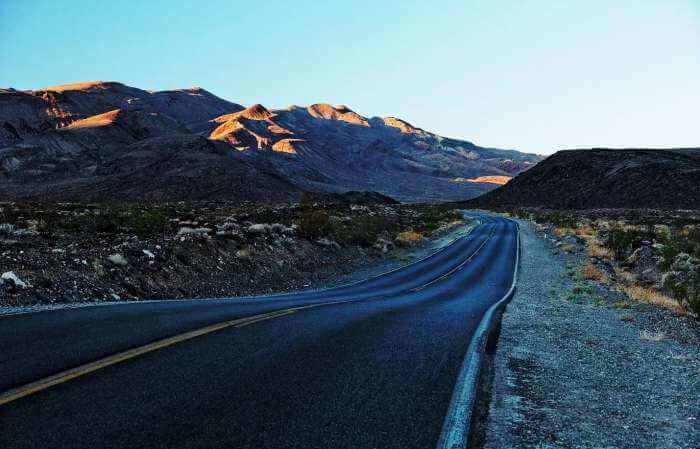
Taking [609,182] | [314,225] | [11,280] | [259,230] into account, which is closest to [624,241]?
[314,225]

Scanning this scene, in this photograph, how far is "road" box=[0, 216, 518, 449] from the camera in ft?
14.5

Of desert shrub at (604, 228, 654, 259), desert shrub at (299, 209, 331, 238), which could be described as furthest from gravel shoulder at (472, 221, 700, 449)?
desert shrub at (604, 228, 654, 259)

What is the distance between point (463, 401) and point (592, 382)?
2.83 metres

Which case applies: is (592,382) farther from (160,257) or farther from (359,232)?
(359,232)

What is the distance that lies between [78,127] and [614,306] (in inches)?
5618

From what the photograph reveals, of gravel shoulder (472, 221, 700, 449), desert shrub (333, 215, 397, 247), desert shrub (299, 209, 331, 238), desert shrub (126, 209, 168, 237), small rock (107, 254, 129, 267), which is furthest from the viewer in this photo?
desert shrub (333, 215, 397, 247)

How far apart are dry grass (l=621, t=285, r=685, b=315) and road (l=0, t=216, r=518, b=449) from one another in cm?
851

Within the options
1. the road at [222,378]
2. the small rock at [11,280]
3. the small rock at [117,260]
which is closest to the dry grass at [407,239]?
the small rock at [117,260]

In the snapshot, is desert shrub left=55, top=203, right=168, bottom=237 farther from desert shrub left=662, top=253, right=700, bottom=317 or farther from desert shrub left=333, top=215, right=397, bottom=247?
desert shrub left=662, top=253, right=700, bottom=317

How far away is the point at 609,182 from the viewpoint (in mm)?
102812

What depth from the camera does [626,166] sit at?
4112 inches

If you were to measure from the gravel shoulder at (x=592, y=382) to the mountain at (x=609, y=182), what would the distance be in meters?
85.9

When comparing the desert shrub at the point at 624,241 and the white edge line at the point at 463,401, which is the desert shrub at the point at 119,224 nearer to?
the white edge line at the point at 463,401

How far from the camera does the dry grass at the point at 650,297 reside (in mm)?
15553
